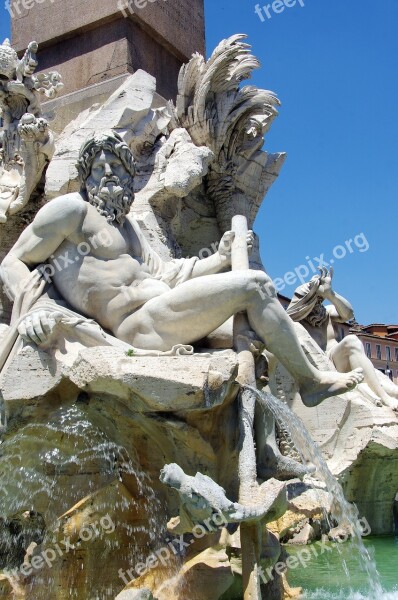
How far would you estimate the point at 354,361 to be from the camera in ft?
26.1

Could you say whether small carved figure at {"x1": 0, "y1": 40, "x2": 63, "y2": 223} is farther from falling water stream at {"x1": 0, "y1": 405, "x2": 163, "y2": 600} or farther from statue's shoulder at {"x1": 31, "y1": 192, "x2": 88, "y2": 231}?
falling water stream at {"x1": 0, "y1": 405, "x2": 163, "y2": 600}

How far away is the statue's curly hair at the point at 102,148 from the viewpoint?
492 cm

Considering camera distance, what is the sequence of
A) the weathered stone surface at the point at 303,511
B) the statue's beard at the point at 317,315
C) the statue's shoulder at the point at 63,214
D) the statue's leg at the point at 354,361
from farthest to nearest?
the statue's beard at the point at 317,315, the statue's leg at the point at 354,361, the weathered stone surface at the point at 303,511, the statue's shoulder at the point at 63,214

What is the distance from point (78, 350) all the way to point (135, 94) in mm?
3389

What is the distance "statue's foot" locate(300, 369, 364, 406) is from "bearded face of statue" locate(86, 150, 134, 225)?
5.77 ft

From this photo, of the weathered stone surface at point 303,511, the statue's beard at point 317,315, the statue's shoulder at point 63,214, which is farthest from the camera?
the statue's beard at point 317,315

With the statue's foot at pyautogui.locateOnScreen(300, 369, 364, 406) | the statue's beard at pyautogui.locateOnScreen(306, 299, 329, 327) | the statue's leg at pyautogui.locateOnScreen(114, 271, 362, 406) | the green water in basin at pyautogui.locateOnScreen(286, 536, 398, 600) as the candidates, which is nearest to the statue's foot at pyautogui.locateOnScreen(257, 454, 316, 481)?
the statue's foot at pyautogui.locateOnScreen(300, 369, 364, 406)

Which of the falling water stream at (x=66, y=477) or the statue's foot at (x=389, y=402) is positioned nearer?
the falling water stream at (x=66, y=477)

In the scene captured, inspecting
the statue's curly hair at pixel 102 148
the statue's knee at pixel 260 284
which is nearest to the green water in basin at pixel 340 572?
the statue's knee at pixel 260 284

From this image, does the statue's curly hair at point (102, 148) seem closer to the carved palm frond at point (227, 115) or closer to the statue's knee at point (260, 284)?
the statue's knee at point (260, 284)

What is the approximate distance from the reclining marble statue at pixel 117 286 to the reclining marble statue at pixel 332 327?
3.22 metres

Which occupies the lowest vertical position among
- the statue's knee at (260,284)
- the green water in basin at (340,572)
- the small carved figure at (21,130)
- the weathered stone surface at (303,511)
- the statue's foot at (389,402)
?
the green water in basin at (340,572)

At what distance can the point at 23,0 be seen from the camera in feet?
26.8

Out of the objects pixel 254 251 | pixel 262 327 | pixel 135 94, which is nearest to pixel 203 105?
pixel 135 94
